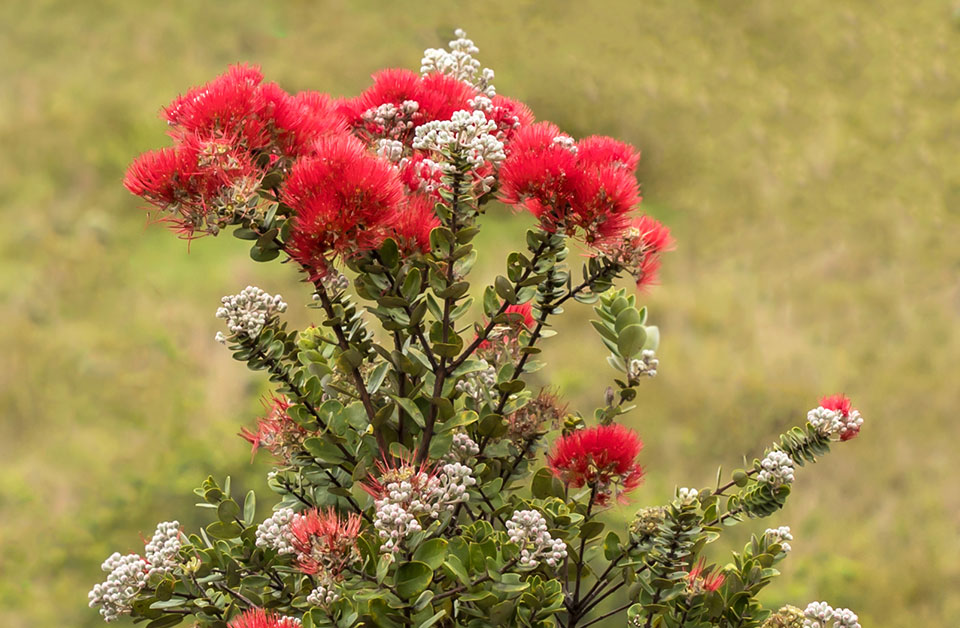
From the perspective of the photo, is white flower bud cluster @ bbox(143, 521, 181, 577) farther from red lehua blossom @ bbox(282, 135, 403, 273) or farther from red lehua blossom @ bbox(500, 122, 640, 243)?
red lehua blossom @ bbox(500, 122, 640, 243)

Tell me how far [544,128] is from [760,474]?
33 cm

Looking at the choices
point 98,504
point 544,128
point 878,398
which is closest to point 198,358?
point 98,504

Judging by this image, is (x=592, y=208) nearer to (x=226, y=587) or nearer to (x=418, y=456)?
(x=418, y=456)

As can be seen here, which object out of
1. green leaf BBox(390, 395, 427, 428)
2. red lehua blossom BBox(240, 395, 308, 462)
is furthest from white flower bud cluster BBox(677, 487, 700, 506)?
red lehua blossom BBox(240, 395, 308, 462)

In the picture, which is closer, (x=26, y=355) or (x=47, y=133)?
(x=26, y=355)

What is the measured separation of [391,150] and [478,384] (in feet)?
0.76

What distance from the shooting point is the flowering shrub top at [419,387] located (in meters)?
0.64

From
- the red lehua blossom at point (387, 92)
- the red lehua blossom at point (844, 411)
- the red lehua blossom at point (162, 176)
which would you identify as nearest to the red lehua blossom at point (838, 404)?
the red lehua blossom at point (844, 411)

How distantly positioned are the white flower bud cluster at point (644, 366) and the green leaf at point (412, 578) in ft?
0.88

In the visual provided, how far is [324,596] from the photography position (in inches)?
25.6

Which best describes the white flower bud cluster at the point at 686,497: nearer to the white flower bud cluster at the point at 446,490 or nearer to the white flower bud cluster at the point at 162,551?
the white flower bud cluster at the point at 446,490

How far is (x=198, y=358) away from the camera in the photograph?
2502 millimetres

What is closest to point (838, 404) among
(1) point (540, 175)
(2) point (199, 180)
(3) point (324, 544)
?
(1) point (540, 175)

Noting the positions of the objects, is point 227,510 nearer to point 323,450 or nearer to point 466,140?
point 323,450
